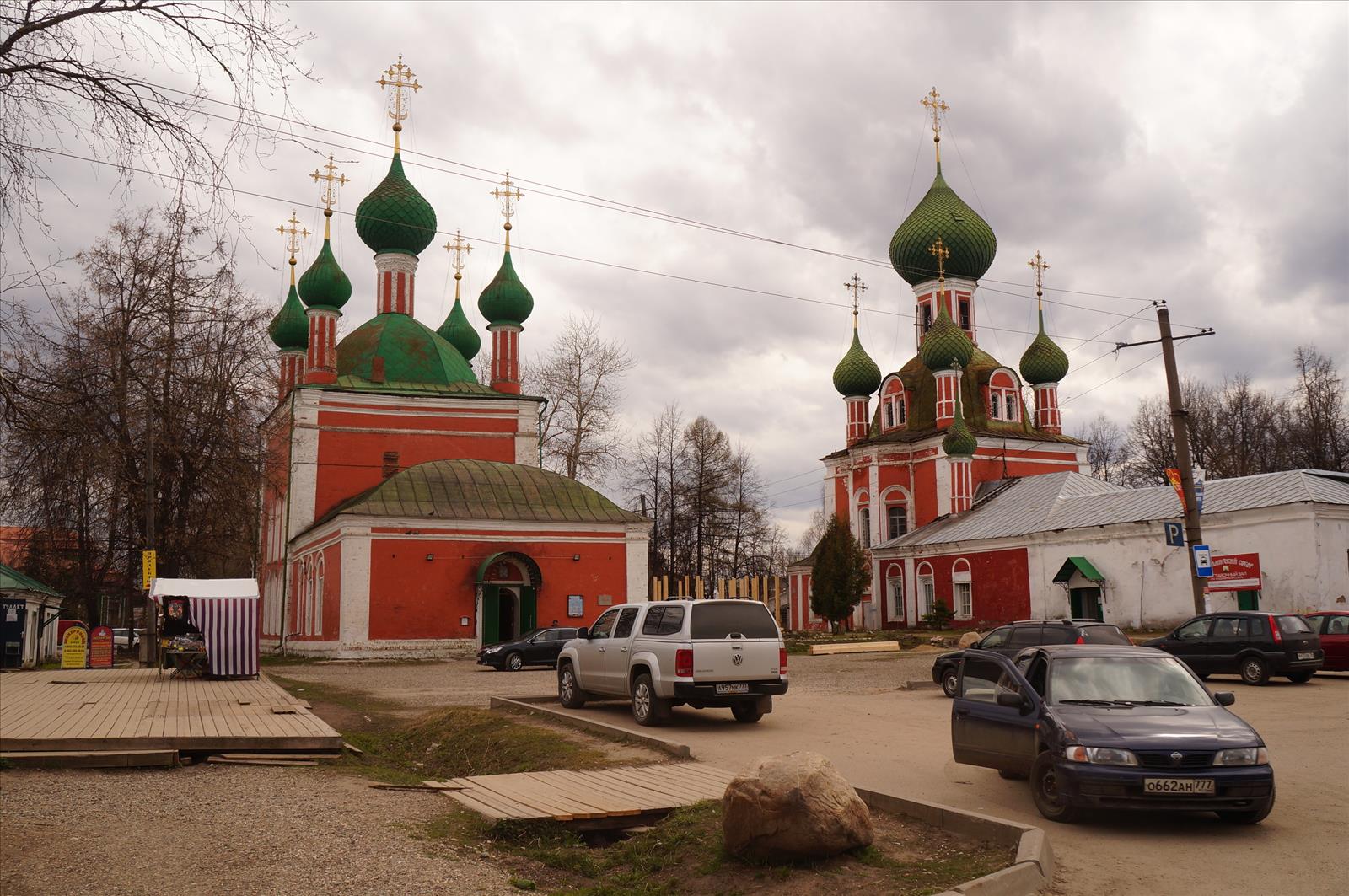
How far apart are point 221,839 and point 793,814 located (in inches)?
178

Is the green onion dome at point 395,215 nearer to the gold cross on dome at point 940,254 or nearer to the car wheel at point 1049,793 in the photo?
the gold cross on dome at point 940,254

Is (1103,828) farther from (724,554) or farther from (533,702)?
(724,554)

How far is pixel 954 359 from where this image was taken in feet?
172

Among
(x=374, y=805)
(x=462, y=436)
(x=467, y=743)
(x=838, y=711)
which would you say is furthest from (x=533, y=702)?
(x=462, y=436)

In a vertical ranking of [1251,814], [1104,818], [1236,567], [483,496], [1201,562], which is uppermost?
[483,496]

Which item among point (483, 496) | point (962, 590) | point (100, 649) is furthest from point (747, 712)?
point (962, 590)

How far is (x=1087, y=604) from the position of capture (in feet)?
126

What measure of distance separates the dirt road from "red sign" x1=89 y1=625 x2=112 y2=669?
8855 millimetres

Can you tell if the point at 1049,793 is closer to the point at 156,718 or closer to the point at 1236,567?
the point at 156,718

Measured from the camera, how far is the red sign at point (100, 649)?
28.6 meters

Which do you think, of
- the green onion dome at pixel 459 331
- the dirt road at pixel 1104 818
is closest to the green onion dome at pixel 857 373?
the green onion dome at pixel 459 331

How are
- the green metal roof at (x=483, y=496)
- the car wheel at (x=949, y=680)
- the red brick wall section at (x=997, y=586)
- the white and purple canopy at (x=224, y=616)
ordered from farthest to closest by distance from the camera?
the red brick wall section at (x=997, y=586)
the green metal roof at (x=483, y=496)
the white and purple canopy at (x=224, y=616)
the car wheel at (x=949, y=680)

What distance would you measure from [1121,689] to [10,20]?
31.3ft

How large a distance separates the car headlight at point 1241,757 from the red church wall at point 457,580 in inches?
1140
